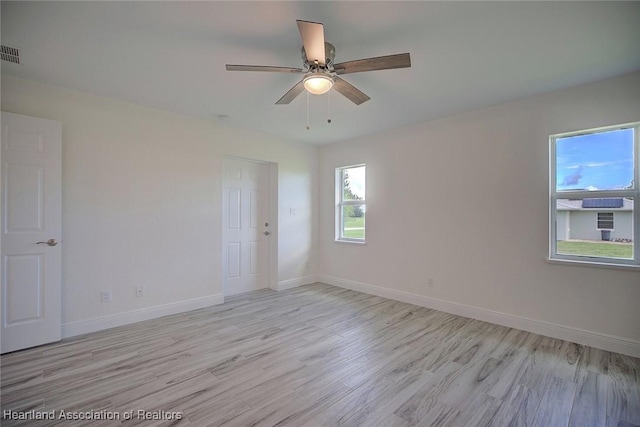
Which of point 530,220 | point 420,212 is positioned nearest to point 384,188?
point 420,212

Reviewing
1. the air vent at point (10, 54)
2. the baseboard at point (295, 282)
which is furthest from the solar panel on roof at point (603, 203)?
the air vent at point (10, 54)

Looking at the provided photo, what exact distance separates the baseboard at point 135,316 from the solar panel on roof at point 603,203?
4367mm

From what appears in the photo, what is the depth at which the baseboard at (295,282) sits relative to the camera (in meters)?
4.68

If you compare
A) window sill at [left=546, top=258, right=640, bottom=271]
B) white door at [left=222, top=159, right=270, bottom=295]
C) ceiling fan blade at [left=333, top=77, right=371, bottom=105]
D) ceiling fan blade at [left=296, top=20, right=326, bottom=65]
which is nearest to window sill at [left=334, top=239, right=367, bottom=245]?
white door at [left=222, top=159, right=270, bottom=295]

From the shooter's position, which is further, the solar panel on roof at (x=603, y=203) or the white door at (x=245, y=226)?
the white door at (x=245, y=226)

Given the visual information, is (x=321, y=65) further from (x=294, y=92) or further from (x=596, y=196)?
(x=596, y=196)

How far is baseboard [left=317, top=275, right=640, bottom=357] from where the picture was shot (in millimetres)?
2578

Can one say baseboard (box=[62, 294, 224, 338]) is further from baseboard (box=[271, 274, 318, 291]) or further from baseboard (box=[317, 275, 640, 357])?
baseboard (box=[317, 275, 640, 357])

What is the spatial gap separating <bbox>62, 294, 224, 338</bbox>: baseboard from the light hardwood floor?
0.39 ft

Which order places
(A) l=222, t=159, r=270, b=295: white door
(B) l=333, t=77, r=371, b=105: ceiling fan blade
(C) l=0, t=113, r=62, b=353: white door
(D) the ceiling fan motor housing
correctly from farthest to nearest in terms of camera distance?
(A) l=222, t=159, r=270, b=295: white door < (C) l=0, t=113, r=62, b=353: white door < (B) l=333, t=77, r=371, b=105: ceiling fan blade < (D) the ceiling fan motor housing

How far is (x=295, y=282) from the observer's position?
4.90 m

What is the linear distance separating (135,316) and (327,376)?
7.90ft

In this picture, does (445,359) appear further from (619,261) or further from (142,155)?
(142,155)

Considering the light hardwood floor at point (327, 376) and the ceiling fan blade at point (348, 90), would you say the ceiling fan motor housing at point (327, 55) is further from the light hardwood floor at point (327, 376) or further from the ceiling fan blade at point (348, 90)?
the light hardwood floor at point (327, 376)
